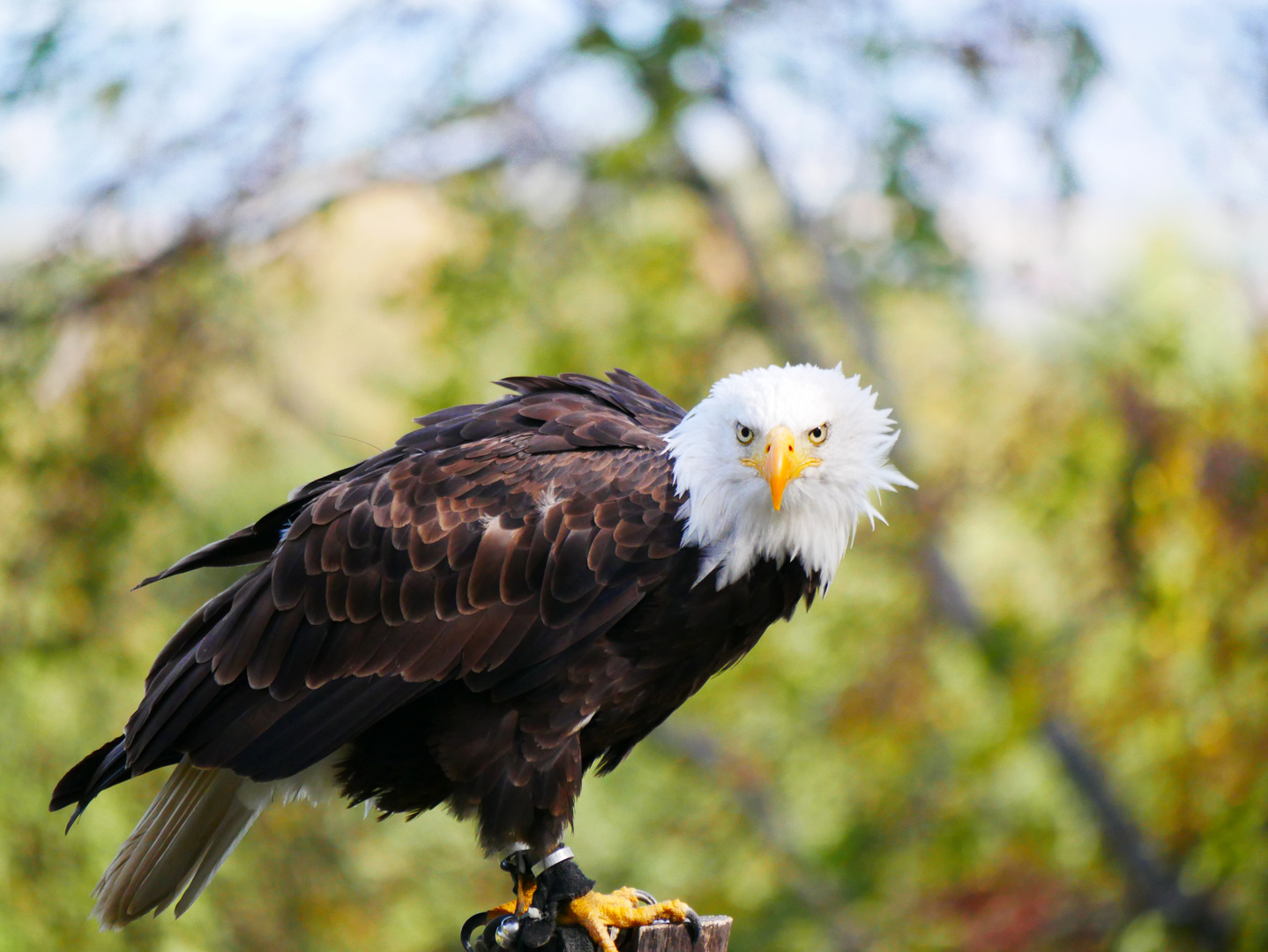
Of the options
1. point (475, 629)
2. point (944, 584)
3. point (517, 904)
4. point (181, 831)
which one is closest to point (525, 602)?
point (475, 629)

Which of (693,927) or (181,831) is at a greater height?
(181,831)

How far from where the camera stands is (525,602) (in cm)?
321

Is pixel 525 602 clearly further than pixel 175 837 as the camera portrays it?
No

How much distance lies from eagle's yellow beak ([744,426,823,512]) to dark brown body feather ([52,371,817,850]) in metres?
0.25

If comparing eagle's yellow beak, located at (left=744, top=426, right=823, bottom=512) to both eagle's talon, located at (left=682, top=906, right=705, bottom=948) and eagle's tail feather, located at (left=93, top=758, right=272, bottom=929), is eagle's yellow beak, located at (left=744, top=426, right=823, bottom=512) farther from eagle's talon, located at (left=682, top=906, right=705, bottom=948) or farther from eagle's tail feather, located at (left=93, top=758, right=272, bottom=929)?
eagle's tail feather, located at (left=93, top=758, right=272, bottom=929)

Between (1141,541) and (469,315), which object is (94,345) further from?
(1141,541)

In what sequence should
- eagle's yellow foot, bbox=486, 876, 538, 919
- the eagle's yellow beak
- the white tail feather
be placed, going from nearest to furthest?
the eagle's yellow beak, eagle's yellow foot, bbox=486, 876, 538, 919, the white tail feather

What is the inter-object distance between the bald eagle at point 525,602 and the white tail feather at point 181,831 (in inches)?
4.6

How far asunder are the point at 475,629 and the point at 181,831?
1221 millimetres

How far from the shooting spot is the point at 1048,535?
8117mm

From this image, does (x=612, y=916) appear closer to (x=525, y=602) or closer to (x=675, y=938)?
(x=675, y=938)

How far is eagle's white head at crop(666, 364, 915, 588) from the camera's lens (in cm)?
312

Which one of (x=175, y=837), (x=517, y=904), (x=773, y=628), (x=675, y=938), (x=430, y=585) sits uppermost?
(x=773, y=628)

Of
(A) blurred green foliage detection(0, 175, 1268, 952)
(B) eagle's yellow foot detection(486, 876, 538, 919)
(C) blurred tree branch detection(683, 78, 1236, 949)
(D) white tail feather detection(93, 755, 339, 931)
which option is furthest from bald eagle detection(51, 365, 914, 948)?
(C) blurred tree branch detection(683, 78, 1236, 949)
